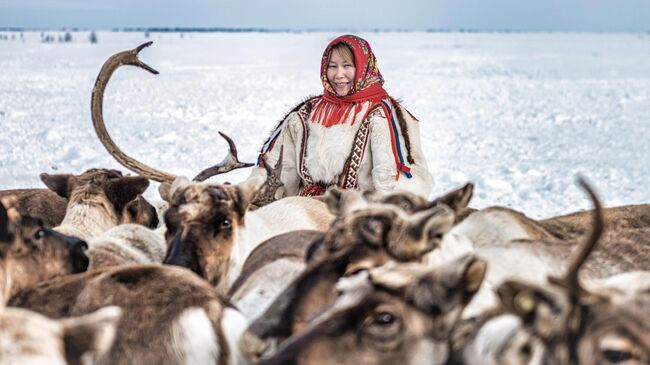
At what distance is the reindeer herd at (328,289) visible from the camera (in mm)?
2172

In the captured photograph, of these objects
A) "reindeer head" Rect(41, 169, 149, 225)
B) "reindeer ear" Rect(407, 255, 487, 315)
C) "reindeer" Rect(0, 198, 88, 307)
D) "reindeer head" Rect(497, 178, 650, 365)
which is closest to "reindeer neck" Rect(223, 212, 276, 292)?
"reindeer" Rect(0, 198, 88, 307)

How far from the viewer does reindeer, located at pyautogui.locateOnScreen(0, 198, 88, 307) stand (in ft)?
10.1

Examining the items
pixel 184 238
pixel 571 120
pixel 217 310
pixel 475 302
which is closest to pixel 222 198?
pixel 184 238

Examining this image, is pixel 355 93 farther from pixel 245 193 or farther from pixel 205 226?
pixel 205 226

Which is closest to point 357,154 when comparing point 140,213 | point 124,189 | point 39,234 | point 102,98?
point 140,213

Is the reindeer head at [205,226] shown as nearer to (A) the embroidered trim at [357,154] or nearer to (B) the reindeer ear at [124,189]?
(B) the reindeer ear at [124,189]

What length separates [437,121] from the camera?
17422mm

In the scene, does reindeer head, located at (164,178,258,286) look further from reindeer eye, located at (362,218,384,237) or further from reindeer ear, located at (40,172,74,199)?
reindeer ear, located at (40,172,74,199)

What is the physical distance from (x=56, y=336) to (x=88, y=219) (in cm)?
225

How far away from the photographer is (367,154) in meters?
5.34

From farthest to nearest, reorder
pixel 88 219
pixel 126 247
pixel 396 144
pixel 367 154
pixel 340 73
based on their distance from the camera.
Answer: pixel 340 73, pixel 367 154, pixel 396 144, pixel 88 219, pixel 126 247

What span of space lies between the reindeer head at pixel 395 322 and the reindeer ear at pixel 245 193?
154 centimetres

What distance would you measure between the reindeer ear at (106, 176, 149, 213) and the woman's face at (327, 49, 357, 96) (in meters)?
1.56

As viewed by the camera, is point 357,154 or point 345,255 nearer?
point 345,255
